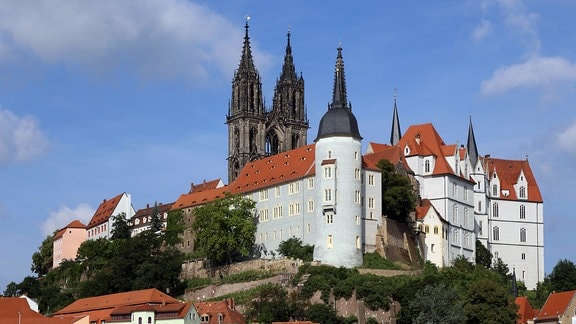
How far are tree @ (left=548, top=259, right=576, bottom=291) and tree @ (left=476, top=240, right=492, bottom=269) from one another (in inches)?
234

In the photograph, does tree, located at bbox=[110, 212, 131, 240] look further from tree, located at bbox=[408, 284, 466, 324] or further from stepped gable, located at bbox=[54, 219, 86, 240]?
tree, located at bbox=[408, 284, 466, 324]

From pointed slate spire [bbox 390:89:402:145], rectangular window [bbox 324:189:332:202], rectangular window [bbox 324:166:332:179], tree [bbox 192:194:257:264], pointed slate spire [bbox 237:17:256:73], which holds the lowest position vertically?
tree [bbox 192:194:257:264]

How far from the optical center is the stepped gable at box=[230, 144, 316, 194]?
110062mm

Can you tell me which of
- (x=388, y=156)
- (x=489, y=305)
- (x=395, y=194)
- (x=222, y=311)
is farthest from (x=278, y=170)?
(x=489, y=305)

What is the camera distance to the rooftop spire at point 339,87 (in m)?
106

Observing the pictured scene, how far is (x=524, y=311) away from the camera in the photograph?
9588 centimetres

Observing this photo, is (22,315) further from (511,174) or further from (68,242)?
(511,174)

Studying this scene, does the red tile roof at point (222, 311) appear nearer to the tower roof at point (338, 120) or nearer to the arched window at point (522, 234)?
the tower roof at point (338, 120)

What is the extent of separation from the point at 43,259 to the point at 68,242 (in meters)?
5.17

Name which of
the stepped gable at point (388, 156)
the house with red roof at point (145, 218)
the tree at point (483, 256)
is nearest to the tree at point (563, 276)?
the tree at point (483, 256)

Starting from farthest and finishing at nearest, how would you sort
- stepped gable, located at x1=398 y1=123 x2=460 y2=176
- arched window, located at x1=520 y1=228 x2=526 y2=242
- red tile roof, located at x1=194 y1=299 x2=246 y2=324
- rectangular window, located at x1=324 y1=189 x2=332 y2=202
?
arched window, located at x1=520 y1=228 x2=526 y2=242 < stepped gable, located at x1=398 y1=123 x2=460 y2=176 < rectangular window, located at x1=324 y1=189 x2=332 y2=202 < red tile roof, located at x1=194 y1=299 x2=246 y2=324

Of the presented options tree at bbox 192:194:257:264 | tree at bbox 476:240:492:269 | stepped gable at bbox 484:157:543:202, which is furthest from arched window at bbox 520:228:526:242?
tree at bbox 192:194:257:264

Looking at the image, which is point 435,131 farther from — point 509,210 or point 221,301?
point 221,301

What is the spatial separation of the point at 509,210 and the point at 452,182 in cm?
1163
